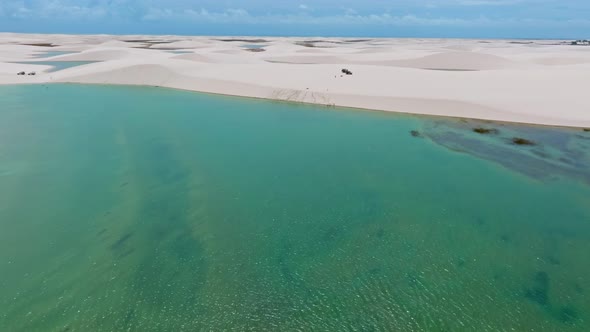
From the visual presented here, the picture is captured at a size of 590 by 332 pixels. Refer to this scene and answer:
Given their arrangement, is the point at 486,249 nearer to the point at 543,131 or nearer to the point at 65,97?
the point at 543,131

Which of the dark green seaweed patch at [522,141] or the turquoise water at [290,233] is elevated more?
the dark green seaweed patch at [522,141]

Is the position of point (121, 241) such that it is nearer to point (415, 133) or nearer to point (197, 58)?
point (415, 133)

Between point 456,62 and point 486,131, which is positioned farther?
point 456,62

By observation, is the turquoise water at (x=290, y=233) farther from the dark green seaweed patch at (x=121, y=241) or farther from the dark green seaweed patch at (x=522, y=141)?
the dark green seaweed patch at (x=522, y=141)

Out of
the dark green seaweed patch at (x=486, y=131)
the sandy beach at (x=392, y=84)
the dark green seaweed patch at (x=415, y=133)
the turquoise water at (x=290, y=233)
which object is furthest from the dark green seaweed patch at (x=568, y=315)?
the sandy beach at (x=392, y=84)

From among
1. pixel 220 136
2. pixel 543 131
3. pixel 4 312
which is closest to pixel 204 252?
pixel 4 312

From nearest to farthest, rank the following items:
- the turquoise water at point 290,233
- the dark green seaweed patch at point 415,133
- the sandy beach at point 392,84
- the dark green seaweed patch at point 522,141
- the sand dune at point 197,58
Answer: the turquoise water at point 290,233, the dark green seaweed patch at point 522,141, the dark green seaweed patch at point 415,133, the sandy beach at point 392,84, the sand dune at point 197,58

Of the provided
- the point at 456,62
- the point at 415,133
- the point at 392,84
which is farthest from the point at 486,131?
the point at 456,62

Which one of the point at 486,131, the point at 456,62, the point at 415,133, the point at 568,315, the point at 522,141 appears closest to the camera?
the point at 568,315
